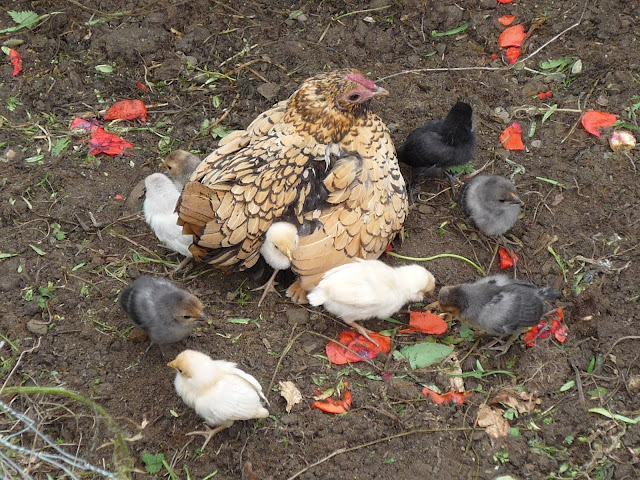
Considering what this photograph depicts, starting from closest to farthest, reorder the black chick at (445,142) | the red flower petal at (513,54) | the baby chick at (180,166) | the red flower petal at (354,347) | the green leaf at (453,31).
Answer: the red flower petal at (354,347), the black chick at (445,142), the baby chick at (180,166), the red flower petal at (513,54), the green leaf at (453,31)

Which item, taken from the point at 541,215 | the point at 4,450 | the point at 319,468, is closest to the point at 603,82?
the point at 541,215

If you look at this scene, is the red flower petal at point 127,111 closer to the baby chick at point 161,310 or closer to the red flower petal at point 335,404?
the baby chick at point 161,310

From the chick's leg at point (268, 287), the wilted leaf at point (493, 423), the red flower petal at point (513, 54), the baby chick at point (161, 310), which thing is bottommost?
the wilted leaf at point (493, 423)

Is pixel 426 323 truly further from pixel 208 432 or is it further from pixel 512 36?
pixel 512 36

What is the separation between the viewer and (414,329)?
13.0ft

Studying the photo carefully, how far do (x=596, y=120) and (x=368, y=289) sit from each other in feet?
7.37

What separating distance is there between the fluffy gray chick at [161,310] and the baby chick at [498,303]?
143cm

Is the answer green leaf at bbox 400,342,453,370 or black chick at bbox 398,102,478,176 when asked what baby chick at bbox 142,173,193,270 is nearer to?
green leaf at bbox 400,342,453,370

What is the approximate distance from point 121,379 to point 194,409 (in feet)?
1.63

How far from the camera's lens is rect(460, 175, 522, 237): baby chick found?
13.6ft

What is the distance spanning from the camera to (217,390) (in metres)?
3.28

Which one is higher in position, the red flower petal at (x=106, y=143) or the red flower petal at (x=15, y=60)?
the red flower petal at (x=15, y=60)

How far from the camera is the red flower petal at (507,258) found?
4.24 meters

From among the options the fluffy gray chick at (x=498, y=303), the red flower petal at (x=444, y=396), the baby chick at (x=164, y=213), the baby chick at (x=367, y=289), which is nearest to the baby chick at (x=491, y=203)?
the fluffy gray chick at (x=498, y=303)
